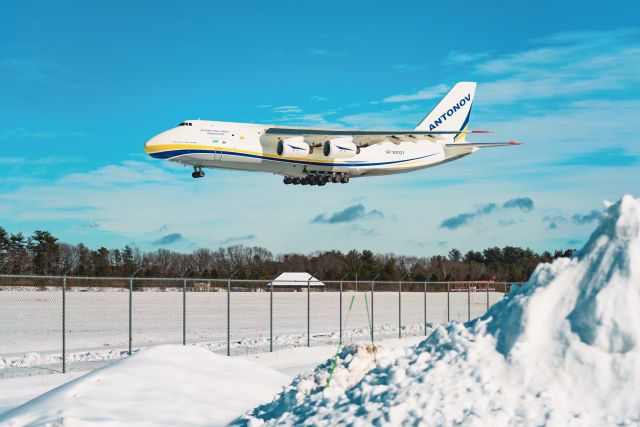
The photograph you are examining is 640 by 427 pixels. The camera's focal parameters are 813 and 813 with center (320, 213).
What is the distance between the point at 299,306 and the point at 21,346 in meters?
24.6

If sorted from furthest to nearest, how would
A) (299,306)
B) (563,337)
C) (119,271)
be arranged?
(119,271) < (299,306) < (563,337)

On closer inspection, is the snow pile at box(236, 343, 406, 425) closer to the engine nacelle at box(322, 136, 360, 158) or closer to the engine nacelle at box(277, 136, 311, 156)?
the engine nacelle at box(277, 136, 311, 156)

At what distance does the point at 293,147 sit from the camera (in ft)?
125

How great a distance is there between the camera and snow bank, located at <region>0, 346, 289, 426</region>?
27.2 feet

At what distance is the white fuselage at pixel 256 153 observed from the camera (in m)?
35.1

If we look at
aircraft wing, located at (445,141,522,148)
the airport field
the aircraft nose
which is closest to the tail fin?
aircraft wing, located at (445,141,522,148)

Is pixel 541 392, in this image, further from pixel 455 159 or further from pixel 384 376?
pixel 455 159

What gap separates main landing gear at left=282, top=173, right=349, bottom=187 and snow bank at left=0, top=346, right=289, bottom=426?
29839 millimetres

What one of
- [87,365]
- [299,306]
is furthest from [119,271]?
[87,365]

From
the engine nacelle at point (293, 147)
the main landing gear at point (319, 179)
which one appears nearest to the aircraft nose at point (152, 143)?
the engine nacelle at point (293, 147)

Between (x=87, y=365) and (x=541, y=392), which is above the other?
(x=541, y=392)

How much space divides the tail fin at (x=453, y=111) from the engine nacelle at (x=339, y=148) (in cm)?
1653

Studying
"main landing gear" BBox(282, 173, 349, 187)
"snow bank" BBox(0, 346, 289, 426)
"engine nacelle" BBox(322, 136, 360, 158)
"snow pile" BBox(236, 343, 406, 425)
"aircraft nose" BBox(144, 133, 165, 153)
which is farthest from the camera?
"main landing gear" BBox(282, 173, 349, 187)

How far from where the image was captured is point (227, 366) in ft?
37.3
